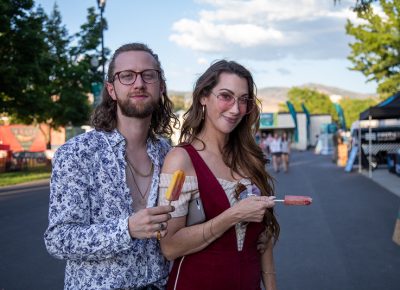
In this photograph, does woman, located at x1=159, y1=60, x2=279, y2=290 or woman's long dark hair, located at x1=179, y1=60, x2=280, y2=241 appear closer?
woman, located at x1=159, y1=60, x2=279, y2=290

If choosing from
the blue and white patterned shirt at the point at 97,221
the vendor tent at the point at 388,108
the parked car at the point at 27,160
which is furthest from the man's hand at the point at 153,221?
the parked car at the point at 27,160

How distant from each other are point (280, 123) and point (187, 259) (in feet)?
247

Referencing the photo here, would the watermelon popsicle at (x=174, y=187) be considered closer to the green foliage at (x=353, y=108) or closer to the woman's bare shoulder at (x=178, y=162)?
the woman's bare shoulder at (x=178, y=162)

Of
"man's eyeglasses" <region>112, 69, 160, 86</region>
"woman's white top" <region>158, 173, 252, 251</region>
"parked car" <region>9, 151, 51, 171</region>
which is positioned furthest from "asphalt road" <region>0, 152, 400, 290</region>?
"parked car" <region>9, 151, 51, 171</region>

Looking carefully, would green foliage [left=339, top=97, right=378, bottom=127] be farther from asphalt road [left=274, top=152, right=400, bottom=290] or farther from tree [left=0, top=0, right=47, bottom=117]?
asphalt road [left=274, top=152, right=400, bottom=290]

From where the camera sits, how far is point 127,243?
208 centimetres

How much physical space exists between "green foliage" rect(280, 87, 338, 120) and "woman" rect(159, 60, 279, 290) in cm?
12193

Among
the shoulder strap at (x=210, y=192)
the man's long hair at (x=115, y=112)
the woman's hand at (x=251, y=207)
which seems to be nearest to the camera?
the woman's hand at (x=251, y=207)

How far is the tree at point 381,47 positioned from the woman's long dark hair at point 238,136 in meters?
27.3

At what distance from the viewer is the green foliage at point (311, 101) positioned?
125562mm

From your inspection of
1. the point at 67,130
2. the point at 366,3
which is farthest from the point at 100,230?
the point at 67,130

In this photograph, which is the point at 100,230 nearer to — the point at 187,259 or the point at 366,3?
the point at 187,259

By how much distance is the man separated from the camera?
82.7 inches

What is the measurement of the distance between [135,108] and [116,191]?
0.45m
